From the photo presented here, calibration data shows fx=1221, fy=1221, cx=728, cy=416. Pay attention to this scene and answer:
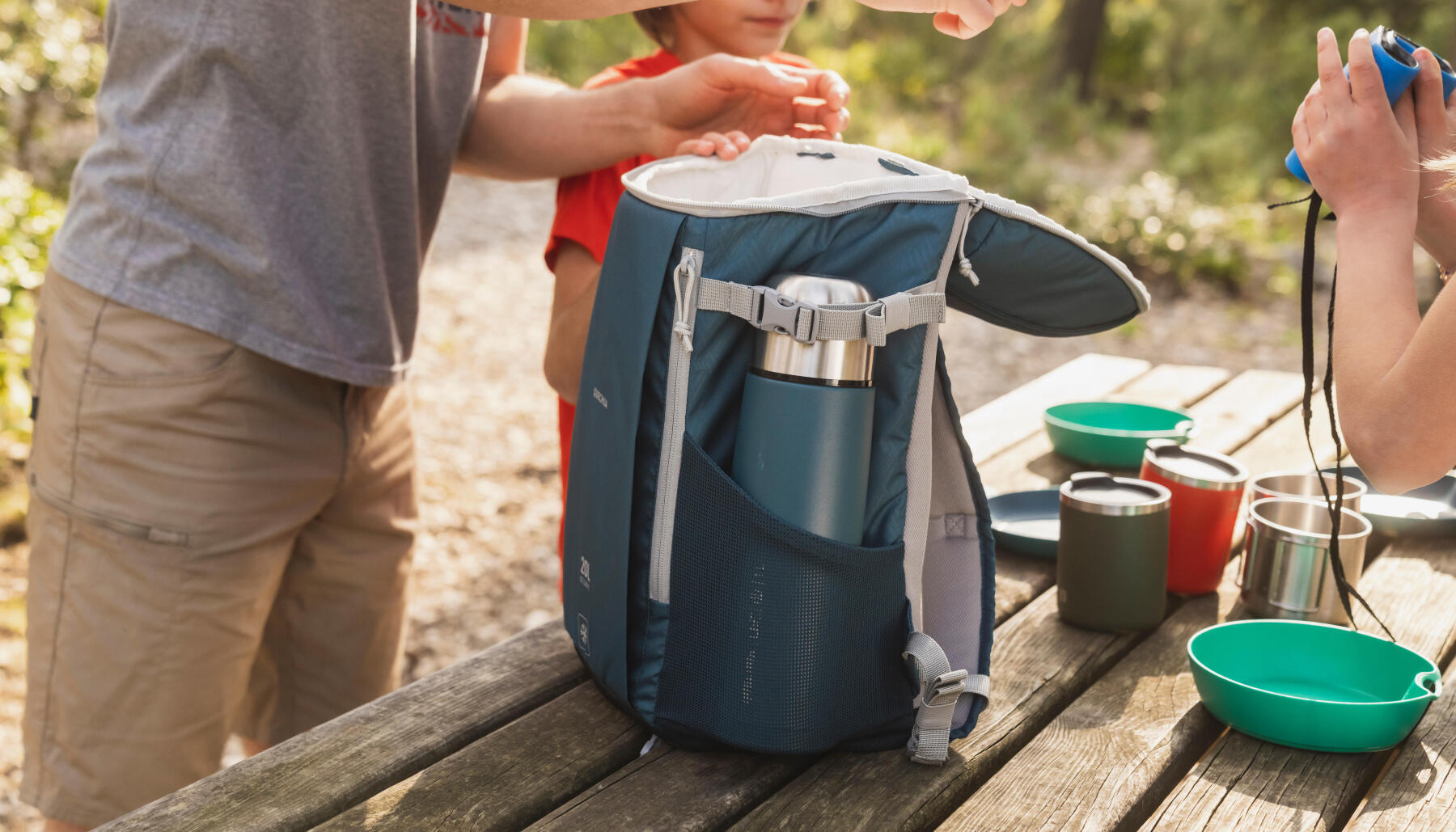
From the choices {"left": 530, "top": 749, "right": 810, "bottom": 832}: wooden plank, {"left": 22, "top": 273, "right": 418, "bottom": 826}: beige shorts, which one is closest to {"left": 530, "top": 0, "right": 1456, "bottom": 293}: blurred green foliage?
{"left": 22, "top": 273, "right": 418, "bottom": 826}: beige shorts

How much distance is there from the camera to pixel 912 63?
11.6 m

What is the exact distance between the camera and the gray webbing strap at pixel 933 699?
3.94 feet

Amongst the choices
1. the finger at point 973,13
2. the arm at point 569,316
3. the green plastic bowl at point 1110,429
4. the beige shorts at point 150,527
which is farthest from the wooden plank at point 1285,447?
the beige shorts at point 150,527

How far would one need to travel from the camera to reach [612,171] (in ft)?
5.83

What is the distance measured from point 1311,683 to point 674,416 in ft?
2.68

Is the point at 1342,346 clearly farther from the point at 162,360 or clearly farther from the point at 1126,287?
the point at 162,360

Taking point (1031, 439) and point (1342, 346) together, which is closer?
point (1342, 346)

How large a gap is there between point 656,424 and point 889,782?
1.38ft

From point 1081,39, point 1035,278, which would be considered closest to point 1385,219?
point 1035,278

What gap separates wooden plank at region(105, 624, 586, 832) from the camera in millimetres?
1136

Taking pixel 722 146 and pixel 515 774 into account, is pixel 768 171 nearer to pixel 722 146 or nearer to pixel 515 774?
pixel 722 146

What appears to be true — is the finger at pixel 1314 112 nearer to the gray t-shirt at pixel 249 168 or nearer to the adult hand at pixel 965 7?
the adult hand at pixel 965 7

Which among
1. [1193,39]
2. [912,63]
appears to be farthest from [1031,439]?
[1193,39]

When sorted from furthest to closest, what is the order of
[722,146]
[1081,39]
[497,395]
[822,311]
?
[1081,39], [497,395], [722,146], [822,311]
